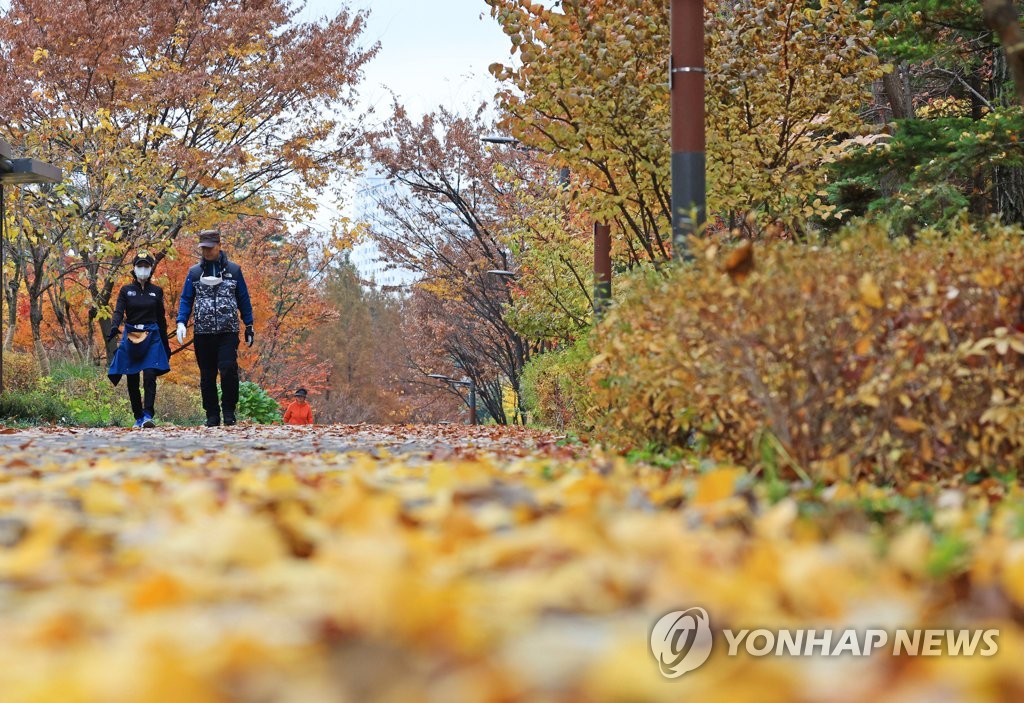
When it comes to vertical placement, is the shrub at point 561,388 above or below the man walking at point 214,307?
below

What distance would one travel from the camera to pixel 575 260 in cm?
1802

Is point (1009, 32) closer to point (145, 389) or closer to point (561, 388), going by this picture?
point (561, 388)

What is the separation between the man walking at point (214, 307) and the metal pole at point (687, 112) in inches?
213

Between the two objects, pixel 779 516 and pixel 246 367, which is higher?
pixel 779 516

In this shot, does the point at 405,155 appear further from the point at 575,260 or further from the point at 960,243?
the point at 960,243

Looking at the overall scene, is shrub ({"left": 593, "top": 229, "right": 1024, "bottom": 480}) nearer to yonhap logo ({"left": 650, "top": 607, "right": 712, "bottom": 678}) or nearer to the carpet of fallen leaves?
the carpet of fallen leaves

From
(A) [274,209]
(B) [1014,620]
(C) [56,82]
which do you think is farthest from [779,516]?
(A) [274,209]

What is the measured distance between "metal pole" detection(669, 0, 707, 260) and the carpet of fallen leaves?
4169 mm

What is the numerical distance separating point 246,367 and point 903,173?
69.5 feet

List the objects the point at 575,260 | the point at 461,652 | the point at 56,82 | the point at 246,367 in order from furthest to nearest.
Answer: the point at 246,367 < the point at 56,82 < the point at 575,260 < the point at 461,652

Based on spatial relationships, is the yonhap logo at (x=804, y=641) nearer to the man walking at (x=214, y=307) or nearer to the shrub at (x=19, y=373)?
the man walking at (x=214, y=307)

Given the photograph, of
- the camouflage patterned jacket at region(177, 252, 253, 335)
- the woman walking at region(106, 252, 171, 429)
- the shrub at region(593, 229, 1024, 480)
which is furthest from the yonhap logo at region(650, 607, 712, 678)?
the woman walking at region(106, 252, 171, 429)

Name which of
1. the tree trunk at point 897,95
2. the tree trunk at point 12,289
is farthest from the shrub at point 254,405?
the tree trunk at point 897,95

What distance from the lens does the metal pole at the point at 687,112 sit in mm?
6988
